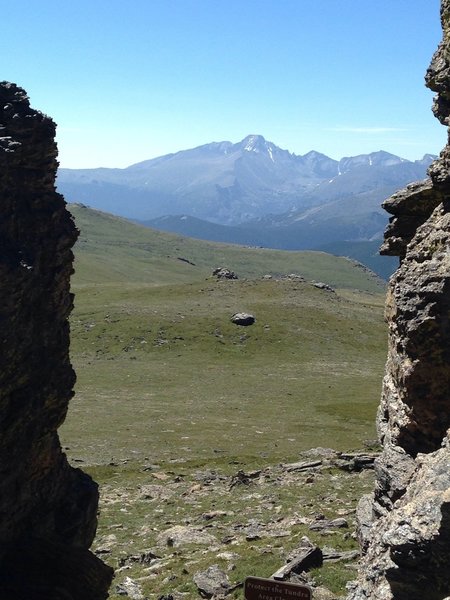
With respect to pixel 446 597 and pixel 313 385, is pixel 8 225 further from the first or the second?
pixel 313 385

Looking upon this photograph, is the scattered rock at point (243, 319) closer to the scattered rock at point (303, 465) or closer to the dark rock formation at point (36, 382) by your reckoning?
the scattered rock at point (303, 465)

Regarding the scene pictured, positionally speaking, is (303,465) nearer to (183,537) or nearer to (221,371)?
(183,537)

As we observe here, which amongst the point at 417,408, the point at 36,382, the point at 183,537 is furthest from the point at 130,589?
the point at 417,408

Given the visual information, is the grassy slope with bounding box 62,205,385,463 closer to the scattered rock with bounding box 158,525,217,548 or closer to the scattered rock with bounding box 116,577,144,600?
the scattered rock with bounding box 158,525,217,548

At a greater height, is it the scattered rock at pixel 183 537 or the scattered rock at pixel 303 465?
the scattered rock at pixel 183 537

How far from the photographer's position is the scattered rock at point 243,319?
13550 cm

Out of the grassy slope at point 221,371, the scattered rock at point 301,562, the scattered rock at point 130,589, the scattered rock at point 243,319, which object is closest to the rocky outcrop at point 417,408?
the scattered rock at point 301,562

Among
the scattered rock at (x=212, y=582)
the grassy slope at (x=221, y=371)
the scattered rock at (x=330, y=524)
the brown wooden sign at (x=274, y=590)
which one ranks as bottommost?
the grassy slope at (x=221, y=371)

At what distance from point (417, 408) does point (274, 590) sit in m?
7.79

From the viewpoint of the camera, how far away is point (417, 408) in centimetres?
1856

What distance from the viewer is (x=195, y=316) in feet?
458

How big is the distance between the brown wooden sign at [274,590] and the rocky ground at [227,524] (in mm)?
11623

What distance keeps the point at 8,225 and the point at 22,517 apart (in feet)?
42.5

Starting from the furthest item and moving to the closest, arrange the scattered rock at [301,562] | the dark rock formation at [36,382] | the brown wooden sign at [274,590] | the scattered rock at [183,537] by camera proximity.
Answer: the scattered rock at [183,537] → the dark rock formation at [36,382] → the scattered rock at [301,562] → the brown wooden sign at [274,590]
